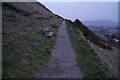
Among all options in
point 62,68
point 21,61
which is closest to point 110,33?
point 62,68

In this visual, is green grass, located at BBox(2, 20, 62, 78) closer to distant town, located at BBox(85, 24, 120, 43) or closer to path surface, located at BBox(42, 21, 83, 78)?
path surface, located at BBox(42, 21, 83, 78)

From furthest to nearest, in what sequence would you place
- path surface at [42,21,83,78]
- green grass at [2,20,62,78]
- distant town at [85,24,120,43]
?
distant town at [85,24,120,43], path surface at [42,21,83,78], green grass at [2,20,62,78]

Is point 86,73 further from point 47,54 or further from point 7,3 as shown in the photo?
point 7,3

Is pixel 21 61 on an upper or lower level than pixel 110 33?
lower

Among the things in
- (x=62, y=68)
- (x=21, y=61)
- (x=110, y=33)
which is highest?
(x=110, y=33)

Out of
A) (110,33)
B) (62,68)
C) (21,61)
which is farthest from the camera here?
(110,33)

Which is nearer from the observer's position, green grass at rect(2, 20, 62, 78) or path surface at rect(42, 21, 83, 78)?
green grass at rect(2, 20, 62, 78)

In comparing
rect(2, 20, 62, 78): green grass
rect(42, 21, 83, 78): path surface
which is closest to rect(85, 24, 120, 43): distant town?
rect(42, 21, 83, 78): path surface

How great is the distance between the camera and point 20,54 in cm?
733

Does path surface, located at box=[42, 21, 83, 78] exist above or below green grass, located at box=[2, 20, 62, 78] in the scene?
below

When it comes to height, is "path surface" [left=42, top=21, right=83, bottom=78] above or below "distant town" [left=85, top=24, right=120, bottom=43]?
below

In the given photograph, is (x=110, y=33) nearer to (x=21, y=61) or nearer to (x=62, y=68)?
(x=62, y=68)

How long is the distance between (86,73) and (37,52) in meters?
3.52

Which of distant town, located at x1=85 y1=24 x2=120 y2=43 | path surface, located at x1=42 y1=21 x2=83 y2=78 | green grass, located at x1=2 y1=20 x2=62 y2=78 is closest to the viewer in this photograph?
green grass, located at x1=2 y1=20 x2=62 y2=78
